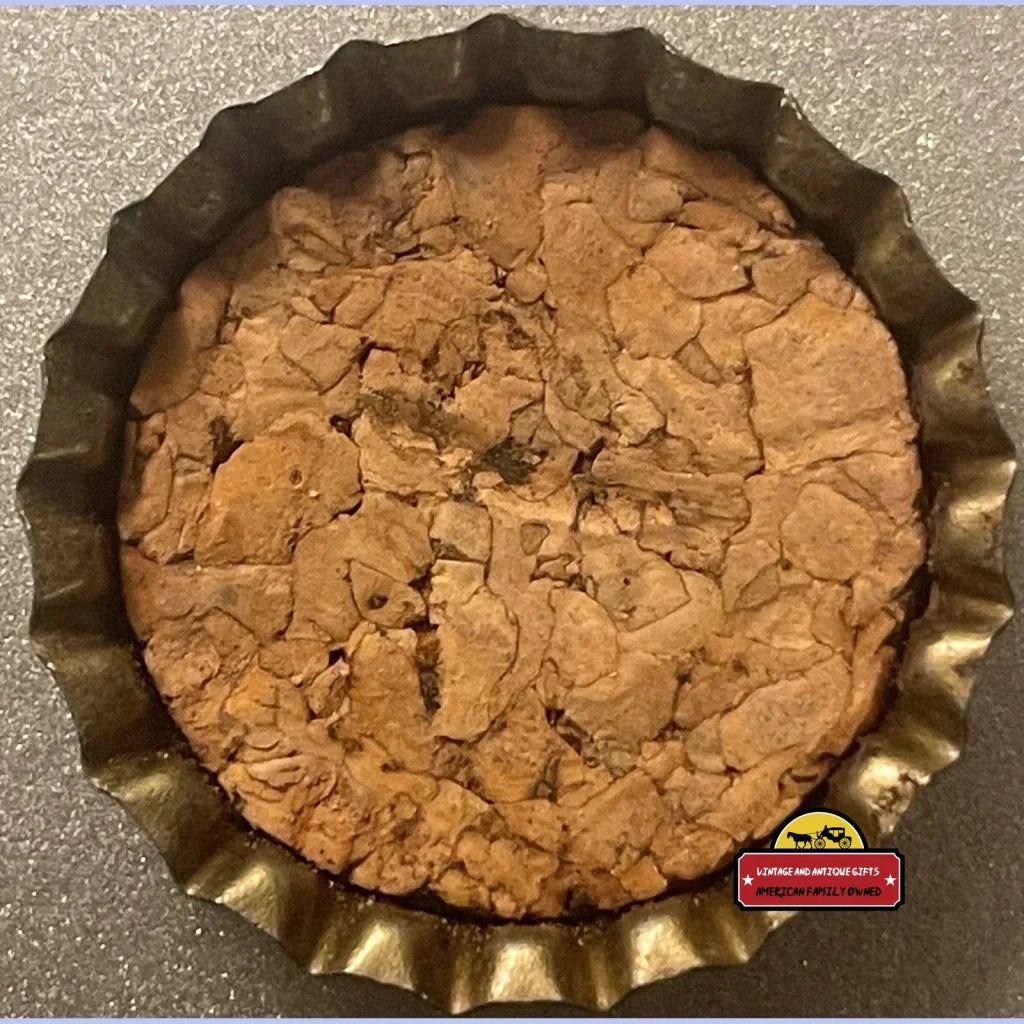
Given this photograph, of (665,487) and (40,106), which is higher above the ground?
(40,106)

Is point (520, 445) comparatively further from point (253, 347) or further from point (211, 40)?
point (211, 40)

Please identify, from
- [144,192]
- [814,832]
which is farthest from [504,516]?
[144,192]

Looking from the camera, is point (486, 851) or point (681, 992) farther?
point (681, 992)

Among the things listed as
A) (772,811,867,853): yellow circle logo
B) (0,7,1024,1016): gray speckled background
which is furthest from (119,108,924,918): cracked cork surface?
(0,7,1024,1016): gray speckled background

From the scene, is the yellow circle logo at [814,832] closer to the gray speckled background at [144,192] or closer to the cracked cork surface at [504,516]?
the cracked cork surface at [504,516]

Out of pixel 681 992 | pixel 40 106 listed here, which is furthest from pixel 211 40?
pixel 681 992

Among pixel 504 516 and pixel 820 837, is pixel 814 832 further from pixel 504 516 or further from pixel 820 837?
pixel 504 516

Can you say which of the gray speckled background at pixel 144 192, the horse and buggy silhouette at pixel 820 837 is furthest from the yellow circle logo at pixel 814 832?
the gray speckled background at pixel 144 192
